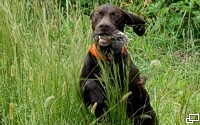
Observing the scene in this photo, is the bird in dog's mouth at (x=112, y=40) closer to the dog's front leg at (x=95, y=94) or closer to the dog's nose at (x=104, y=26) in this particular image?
the dog's nose at (x=104, y=26)

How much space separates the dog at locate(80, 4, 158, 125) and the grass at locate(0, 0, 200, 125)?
0.35 ft

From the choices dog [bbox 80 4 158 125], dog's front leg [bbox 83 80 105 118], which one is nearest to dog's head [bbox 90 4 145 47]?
dog [bbox 80 4 158 125]

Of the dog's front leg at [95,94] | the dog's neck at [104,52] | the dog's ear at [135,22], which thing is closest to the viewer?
the dog's front leg at [95,94]

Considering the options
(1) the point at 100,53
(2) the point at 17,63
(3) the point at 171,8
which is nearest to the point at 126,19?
(1) the point at 100,53

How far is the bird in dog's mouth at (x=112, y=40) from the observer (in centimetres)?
434

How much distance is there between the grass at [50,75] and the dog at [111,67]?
11cm

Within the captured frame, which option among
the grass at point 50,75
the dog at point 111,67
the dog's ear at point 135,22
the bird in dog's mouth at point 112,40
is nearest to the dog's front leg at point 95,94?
the dog at point 111,67

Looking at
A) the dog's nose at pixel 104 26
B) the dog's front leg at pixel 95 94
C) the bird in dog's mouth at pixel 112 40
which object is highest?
the dog's nose at pixel 104 26

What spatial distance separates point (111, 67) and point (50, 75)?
1.41 feet

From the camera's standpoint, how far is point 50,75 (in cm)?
455

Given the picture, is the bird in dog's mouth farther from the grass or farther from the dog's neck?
the grass

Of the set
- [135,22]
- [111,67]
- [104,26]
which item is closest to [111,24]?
[104,26]

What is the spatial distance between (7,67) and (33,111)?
70cm

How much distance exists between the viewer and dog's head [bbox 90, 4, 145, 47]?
14.3ft
